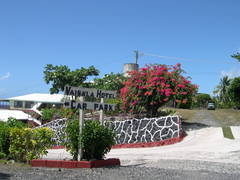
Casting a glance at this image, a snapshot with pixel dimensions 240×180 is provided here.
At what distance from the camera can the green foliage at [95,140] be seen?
9516 millimetres

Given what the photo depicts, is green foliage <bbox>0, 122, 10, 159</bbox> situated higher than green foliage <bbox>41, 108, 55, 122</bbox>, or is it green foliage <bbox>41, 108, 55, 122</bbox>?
green foliage <bbox>41, 108, 55, 122</bbox>

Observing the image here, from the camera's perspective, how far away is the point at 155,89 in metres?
20.3

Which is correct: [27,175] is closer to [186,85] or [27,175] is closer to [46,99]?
[186,85]

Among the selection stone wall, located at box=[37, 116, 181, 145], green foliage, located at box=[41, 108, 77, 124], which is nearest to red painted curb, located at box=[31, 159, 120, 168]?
stone wall, located at box=[37, 116, 181, 145]

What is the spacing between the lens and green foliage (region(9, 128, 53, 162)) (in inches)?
403

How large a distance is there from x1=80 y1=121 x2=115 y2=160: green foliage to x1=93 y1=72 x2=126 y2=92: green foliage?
31.4 meters

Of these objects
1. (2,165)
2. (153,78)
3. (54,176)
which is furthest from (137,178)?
(153,78)

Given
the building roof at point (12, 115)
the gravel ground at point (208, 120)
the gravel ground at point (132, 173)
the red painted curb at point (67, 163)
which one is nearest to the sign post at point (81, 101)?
the red painted curb at point (67, 163)

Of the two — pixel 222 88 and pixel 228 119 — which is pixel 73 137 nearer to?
pixel 228 119

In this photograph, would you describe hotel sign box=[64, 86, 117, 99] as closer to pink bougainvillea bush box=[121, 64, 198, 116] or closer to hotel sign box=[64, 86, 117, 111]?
hotel sign box=[64, 86, 117, 111]

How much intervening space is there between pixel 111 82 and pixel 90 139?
32.8 m

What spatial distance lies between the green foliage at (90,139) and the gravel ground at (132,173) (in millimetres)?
771

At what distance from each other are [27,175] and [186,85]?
14080mm

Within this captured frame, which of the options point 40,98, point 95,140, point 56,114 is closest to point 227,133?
point 95,140
